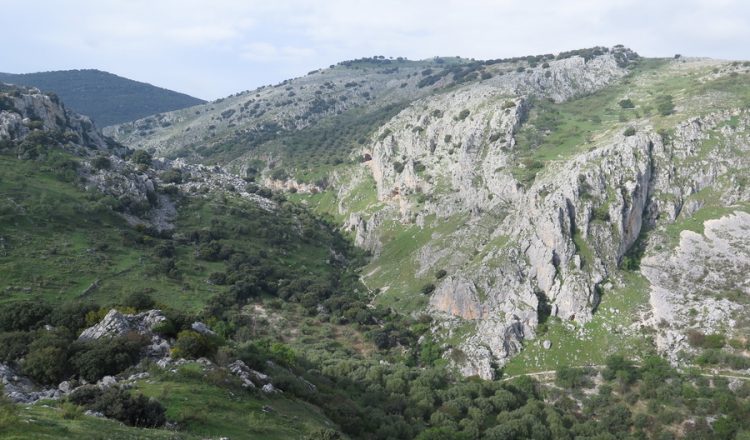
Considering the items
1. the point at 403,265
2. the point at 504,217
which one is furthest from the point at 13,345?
the point at 504,217

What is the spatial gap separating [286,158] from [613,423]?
131 metres

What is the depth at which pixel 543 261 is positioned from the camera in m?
78.1

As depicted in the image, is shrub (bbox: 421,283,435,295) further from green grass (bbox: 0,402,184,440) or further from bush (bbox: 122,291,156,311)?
green grass (bbox: 0,402,184,440)

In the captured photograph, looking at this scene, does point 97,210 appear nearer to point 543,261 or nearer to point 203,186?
point 203,186

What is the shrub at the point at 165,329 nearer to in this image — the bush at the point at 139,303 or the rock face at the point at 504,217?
the bush at the point at 139,303

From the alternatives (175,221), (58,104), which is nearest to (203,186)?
(175,221)

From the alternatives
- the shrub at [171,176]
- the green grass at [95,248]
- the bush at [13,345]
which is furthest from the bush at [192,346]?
the shrub at [171,176]

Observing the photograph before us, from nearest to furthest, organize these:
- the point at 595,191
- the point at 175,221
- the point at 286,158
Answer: the point at 595,191
the point at 175,221
the point at 286,158

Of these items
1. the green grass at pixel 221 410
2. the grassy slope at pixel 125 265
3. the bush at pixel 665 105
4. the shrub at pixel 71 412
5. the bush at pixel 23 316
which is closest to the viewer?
the shrub at pixel 71 412

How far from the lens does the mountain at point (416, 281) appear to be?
3497 cm

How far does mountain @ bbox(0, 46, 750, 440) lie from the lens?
35.0 metres

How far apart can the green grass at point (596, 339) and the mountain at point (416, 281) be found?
280 millimetres

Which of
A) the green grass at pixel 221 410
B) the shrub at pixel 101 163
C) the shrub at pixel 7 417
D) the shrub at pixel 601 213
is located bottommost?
the green grass at pixel 221 410

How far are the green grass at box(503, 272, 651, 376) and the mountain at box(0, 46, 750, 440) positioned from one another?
28cm
